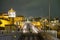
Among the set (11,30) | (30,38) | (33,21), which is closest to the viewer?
(30,38)

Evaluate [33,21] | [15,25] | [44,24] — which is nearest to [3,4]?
[15,25]

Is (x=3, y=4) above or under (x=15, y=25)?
above

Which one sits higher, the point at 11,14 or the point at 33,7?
the point at 33,7

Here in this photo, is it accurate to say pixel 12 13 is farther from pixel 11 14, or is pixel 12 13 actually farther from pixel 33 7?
pixel 33 7

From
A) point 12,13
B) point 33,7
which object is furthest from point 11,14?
point 33,7

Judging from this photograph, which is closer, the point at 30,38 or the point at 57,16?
the point at 30,38

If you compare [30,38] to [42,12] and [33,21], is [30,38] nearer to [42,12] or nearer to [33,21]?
[33,21]

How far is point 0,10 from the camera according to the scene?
8.38 ft

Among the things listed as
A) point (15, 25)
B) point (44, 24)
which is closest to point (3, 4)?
point (15, 25)

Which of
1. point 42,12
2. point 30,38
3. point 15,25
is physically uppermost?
point 42,12

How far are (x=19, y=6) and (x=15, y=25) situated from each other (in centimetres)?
35

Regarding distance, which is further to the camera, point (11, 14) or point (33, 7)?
point (33, 7)

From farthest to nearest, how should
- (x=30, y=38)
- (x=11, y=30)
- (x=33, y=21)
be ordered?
(x=33, y=21), (x=11, y=30), (x=30, y=38)

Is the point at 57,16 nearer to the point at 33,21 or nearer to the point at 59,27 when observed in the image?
the point at 59,27
